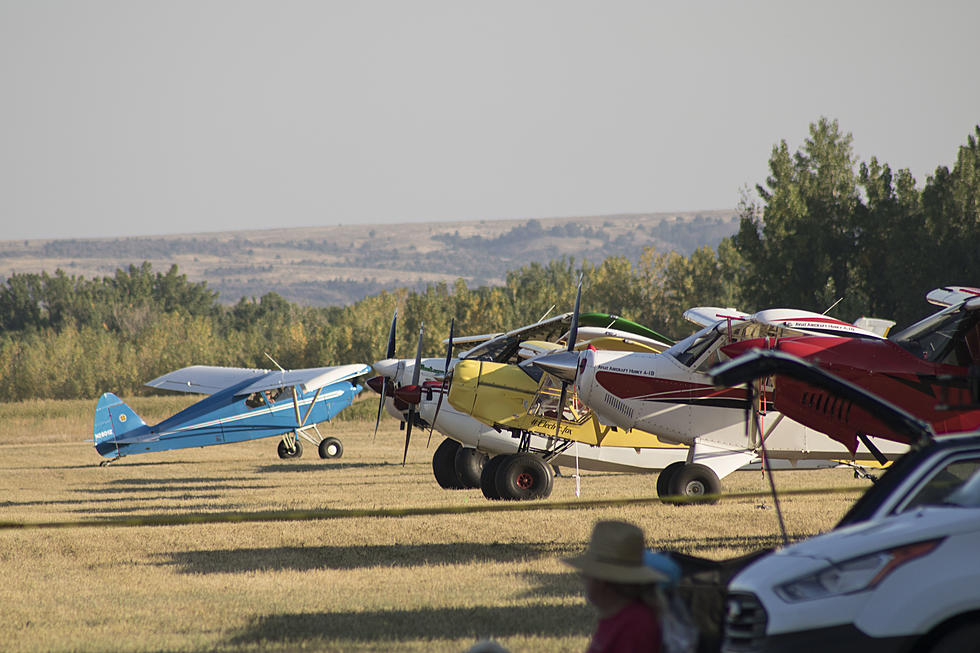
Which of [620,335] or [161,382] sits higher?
[620,335]

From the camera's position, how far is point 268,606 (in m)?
9.08

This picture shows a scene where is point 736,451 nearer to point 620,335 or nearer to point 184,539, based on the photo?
point 620,335

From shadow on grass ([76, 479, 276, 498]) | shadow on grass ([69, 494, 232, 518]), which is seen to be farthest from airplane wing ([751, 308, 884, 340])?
shadow on grass ([76, 479, 276, 498])

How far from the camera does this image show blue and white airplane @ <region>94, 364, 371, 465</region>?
30.2m

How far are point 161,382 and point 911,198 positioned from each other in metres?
36.1

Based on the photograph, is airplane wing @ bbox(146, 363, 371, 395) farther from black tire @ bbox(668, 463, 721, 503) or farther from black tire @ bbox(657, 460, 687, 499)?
black tire @ bbox(668, 463, 721, 503)

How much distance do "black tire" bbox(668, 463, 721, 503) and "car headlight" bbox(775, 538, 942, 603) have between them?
10.1 meters

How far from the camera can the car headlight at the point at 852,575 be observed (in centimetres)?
481

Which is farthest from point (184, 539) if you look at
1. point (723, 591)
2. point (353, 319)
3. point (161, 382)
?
point (353, 319)

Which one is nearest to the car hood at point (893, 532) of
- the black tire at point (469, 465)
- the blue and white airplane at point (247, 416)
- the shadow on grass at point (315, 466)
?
the black tire at point (469, 465)

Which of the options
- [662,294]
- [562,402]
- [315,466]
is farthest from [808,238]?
[562,402]

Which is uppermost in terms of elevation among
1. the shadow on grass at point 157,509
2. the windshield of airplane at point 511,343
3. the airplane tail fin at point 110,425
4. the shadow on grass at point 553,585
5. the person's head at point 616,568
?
the person's head at point 616,568

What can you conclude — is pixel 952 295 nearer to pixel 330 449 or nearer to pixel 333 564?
pixel 333 564

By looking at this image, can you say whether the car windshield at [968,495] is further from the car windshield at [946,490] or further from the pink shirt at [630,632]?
the pink shirt at [630,632]
